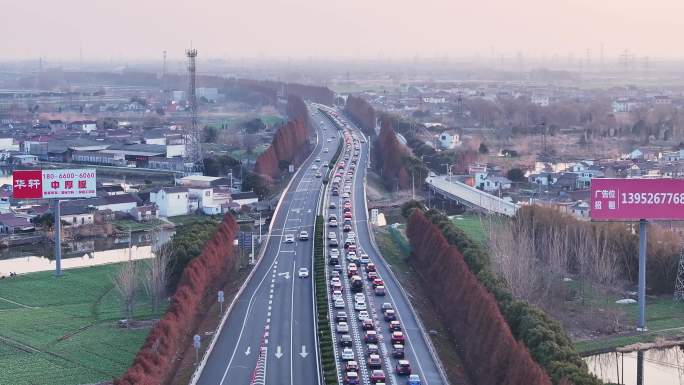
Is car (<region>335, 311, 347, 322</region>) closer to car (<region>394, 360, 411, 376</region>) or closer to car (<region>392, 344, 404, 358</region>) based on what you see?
car (<region>392, 344, 404, 358</region>)

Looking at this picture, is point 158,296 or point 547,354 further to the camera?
point 158,296

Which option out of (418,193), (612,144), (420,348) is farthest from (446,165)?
(420,348)

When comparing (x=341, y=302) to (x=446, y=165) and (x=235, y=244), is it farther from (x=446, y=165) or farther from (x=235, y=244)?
(x=446, y=165)

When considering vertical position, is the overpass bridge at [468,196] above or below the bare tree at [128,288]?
above

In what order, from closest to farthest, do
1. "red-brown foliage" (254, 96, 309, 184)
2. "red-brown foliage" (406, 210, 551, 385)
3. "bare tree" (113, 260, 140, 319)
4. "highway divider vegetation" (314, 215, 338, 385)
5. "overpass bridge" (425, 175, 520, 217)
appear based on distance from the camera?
"red-brown foliage" (406, 210, 551, 385) < "highway divider vegetation" (314, 215, 338, 385) < "bare tree" (113, 260, 140, 319) < "overpass bridge" (425, 175, 520, 217) < "red-brown foliage" (254, 96, 309, 184)

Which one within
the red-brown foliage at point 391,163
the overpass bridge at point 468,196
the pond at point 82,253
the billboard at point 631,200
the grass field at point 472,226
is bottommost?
the pond at point 82,253

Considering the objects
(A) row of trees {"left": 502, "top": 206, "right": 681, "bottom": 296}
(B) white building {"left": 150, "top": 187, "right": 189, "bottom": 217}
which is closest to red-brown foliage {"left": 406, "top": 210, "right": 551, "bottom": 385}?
(A) row of trees {"left": 502, "top": 206, "right": 681, "bottom": 296}

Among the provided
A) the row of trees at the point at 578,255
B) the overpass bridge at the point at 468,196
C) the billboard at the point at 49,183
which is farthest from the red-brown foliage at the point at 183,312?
the overpass bridge at the point at 468,196

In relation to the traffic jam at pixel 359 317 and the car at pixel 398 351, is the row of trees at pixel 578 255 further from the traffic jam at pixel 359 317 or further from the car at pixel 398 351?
the car at pixel 398 351
